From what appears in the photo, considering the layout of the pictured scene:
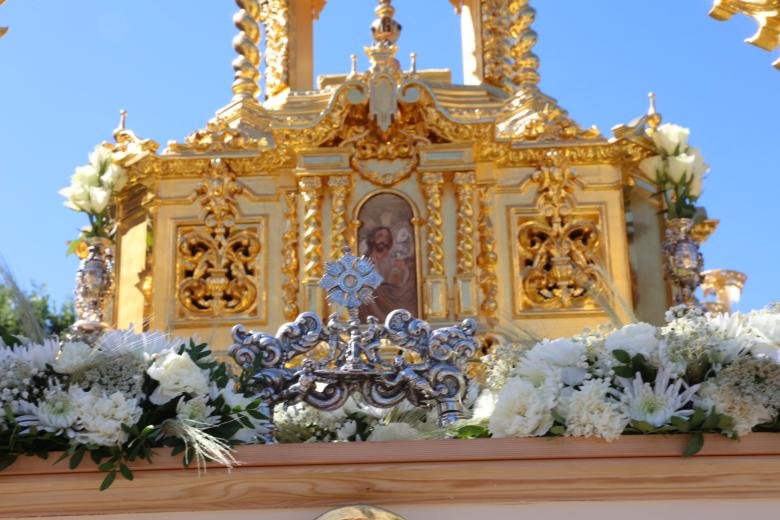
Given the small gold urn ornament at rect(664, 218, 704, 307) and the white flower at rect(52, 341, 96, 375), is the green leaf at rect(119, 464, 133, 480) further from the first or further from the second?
the small gold urn ornament at rect(664, 218, 704, 307)

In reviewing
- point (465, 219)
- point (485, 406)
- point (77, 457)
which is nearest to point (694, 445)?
point (485, 406)

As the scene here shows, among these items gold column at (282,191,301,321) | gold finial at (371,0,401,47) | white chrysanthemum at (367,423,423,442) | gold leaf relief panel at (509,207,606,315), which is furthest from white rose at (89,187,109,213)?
white chrysanthemum at (367,423,423,442)

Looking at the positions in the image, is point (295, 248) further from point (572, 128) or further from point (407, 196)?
point (572, 128)

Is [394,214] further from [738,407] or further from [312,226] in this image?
[738,407]

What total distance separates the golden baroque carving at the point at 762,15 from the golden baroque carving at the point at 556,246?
8.06ft

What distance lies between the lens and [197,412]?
2971 millimetres

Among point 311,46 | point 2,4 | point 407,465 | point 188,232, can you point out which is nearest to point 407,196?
point 188,232

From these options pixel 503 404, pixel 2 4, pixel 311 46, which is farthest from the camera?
pixel 311 46

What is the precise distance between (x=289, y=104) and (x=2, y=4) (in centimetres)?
287

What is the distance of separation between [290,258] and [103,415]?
5.12m

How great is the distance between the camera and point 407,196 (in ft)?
Result: 26.6

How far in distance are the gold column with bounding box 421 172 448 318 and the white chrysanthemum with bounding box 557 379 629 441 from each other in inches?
186

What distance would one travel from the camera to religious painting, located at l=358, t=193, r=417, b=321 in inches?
308

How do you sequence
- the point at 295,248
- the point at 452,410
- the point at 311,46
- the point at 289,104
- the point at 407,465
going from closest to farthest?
the point at 407,465 < the point at 452,410 < the point at 295,248 < the point at 289,104 < the point at 311,46
